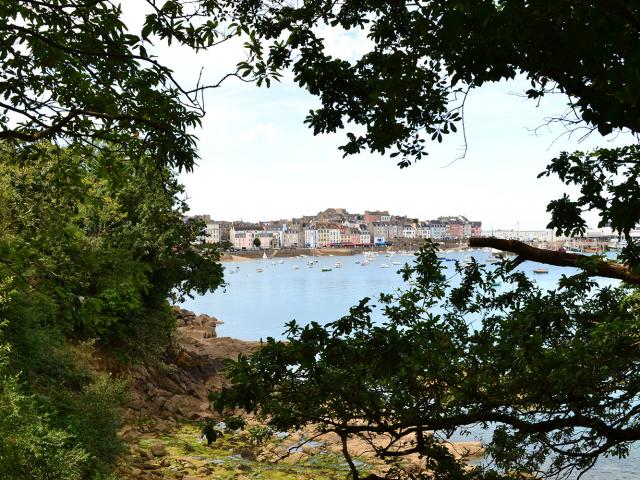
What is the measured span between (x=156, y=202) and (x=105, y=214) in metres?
A: 2.94

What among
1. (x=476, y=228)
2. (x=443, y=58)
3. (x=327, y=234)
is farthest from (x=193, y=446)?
(x=476, y=228)

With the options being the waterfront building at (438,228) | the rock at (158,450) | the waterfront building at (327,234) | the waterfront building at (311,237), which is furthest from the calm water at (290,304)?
the waterfront building at (438,228)

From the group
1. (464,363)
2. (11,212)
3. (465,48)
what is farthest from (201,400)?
(465,48)

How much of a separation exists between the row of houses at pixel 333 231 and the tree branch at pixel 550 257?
150 metres

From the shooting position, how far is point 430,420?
4.96 m

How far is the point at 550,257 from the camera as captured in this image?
6.19m

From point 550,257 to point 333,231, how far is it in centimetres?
15771

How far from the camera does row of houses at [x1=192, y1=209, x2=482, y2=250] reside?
531 feet

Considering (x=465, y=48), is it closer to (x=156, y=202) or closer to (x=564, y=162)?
(x=564, y=162)

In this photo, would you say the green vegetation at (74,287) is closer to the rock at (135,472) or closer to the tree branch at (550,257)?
the rock at (135,472)

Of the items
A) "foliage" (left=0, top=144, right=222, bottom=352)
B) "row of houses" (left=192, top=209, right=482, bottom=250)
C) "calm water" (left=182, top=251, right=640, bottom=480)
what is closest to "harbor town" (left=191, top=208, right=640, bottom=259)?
"row of houses" (left=192, top=209, right=482, bottom=250)

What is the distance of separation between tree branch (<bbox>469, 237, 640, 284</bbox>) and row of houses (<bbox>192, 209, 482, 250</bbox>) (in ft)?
491

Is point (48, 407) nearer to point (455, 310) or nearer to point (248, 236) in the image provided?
point (455, 310)

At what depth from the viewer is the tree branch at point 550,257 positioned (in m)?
5.88
